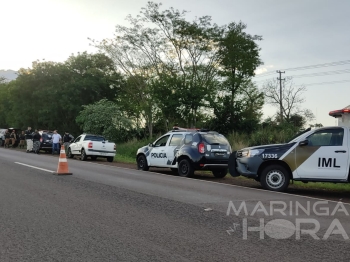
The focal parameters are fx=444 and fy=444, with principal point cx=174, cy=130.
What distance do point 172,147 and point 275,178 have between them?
17.7 ft

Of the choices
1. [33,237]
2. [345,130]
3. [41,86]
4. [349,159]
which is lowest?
[33,237]

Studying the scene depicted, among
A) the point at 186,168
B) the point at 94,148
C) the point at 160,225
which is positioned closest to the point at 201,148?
the point at 186,168

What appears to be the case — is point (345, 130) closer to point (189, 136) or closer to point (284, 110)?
point (189, 136)

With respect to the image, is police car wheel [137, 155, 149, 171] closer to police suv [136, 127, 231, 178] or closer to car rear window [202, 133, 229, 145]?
police suv [136, 127, 231, 178]

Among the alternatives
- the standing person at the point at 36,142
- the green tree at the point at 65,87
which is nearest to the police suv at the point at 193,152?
the standing person at the point at 36,142

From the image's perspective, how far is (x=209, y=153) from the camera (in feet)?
51.4

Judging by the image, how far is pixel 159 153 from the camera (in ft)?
57.2

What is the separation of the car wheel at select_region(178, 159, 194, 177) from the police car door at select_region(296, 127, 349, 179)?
4.75 m

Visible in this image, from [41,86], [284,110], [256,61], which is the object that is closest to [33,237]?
[256,61]

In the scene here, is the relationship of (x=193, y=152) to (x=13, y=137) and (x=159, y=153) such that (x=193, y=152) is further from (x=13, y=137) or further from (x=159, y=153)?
(x=13, y=137)

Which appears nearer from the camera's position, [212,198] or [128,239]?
[128,239]

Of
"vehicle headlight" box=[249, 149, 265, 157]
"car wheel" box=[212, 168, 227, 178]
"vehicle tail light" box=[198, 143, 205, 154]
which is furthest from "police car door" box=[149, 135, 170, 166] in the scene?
"vehicle headlight" box=[249, 149, 265, 157]

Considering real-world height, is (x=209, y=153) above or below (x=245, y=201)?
above

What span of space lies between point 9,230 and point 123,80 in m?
38.9
